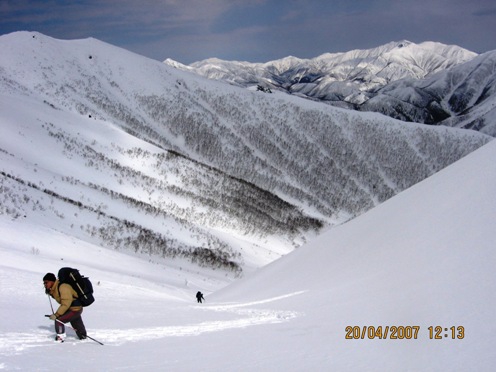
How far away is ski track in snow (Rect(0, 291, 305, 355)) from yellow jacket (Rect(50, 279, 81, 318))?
0.57 m

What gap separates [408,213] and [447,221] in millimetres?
2604

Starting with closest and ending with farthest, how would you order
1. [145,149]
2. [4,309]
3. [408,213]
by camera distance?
[4,309]
[408,213]
[145,149]

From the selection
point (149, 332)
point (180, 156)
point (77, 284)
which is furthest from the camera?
point (180, 156)

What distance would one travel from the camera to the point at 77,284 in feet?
23.4

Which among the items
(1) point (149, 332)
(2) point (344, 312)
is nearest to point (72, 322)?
(1) point (149, 332)

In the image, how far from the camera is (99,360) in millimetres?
5957

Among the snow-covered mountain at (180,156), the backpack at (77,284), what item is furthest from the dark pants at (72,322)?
the snow-covered mountain at (180,156)

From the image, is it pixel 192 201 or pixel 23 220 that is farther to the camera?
pixel 192 201

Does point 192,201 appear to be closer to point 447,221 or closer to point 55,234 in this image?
point 55,234

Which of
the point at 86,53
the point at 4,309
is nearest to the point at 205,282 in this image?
the point at 4,309

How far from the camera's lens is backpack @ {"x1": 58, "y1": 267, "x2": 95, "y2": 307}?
7.04 metres

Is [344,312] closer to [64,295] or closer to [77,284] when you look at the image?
[77,284]
